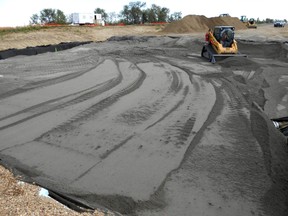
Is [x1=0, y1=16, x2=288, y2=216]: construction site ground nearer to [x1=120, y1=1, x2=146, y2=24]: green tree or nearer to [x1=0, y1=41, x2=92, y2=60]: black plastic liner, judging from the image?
[x1=0, y1=41, x2=92, y2=60]: black plastic liner

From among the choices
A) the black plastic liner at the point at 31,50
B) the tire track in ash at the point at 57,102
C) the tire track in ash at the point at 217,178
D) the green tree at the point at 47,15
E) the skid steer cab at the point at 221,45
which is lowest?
the tire track in ash at the point at 217,178

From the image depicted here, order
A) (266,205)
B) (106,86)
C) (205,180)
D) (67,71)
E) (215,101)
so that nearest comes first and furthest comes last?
(266,205), (205,180), (215,101), (106,86), (67,71)

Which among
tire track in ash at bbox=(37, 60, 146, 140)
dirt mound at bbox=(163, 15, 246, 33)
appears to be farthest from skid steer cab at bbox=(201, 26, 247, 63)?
dirt mound at bbox=(163, 15, 246, 33)

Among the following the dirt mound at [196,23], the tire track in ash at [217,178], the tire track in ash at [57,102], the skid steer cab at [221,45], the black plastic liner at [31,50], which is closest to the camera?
the tire track in ash at [217,178]

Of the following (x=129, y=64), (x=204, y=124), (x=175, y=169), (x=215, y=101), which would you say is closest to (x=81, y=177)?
(x=175, y=169)

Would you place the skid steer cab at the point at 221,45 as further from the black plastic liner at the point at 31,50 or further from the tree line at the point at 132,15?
the tree line at the point at 132,15

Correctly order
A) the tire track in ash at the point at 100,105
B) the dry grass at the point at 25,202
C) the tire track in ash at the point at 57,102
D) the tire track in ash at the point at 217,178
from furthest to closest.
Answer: the tire track in ash at the point at 57,102 < the tire track in ash at the point at 100,105 < the tire track in ash at the point at 217,178 < the dry grass at the point at 25,202

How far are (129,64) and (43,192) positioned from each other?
34.2 feet

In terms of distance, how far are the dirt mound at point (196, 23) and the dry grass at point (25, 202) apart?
34.3m

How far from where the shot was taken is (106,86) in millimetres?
9969

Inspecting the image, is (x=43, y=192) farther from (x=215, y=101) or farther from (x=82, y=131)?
(x=215, y=101)

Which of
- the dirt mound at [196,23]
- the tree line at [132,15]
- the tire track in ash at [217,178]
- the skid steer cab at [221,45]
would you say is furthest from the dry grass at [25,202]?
the tree line at [132,15]

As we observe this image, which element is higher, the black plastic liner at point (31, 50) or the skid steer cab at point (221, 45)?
the skid steer cab at point (221, 45)

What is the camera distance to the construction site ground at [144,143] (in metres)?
4.16
